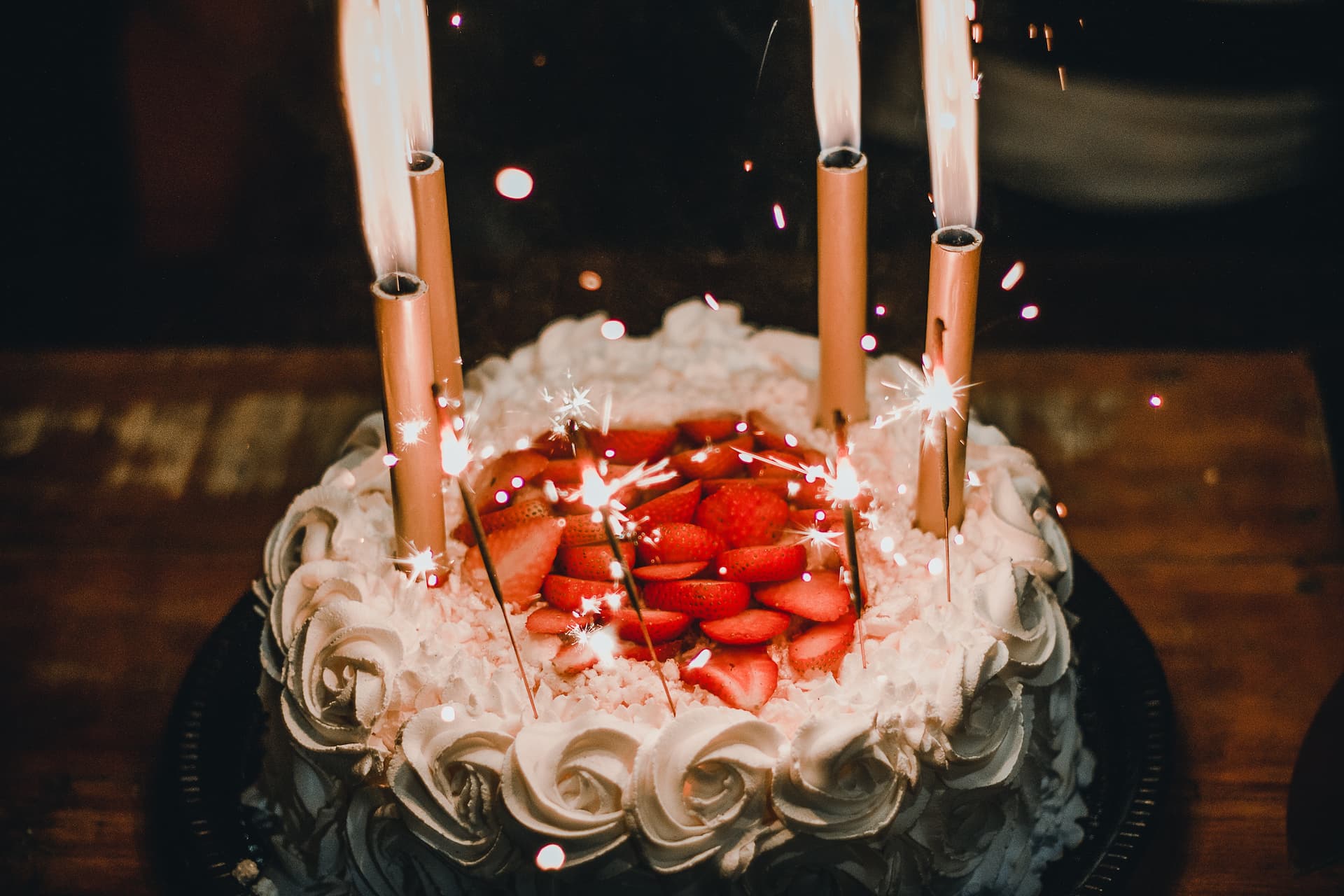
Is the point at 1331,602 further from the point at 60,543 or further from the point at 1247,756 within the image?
the point at 60,543

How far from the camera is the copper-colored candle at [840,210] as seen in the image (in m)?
1.47

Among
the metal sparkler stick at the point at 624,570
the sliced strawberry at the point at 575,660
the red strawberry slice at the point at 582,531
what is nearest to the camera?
the metal sparkler stick at the point at 624,570

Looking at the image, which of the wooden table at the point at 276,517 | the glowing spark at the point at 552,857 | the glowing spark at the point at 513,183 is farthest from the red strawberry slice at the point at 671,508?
the glowing spark at the point at 513,183

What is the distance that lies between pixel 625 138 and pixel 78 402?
4.02 ft

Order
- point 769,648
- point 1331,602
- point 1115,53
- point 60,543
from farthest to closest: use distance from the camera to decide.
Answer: point 1115,53 < point 60,543 < point 1331,602 < point 769,648

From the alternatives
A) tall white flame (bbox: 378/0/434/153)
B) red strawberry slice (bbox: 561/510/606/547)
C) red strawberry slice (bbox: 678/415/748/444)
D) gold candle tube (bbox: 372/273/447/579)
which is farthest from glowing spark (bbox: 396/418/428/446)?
red strawberry slice (bbox: 678/415/748/444)

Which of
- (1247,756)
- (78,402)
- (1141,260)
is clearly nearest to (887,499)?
(1247,756)

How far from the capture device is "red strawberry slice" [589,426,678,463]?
5.65 feet

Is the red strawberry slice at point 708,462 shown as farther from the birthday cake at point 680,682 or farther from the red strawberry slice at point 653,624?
the red strawberry slice at point 653,624

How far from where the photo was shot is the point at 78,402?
226 cm

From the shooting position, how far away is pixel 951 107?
1.35 metres

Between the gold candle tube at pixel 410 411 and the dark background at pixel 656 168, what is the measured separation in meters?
1.09

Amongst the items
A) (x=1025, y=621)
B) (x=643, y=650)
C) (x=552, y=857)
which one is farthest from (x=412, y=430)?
(x=1025, y=621)

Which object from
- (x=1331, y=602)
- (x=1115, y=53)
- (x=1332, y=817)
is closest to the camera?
(x=1332, y=817)
